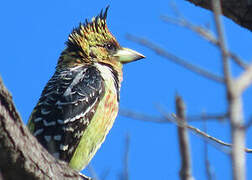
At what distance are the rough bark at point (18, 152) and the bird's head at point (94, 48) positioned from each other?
2.89 metres

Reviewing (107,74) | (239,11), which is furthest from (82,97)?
(239,11)

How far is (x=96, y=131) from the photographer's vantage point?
5684 millimetres

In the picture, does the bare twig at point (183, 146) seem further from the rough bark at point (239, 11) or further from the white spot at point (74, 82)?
the white spot at point (74, 82)

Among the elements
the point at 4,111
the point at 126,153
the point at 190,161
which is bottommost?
the point at 190,161

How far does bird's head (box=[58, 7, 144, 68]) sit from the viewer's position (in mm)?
6641

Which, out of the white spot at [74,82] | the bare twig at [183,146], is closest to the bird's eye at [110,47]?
→ the white spot at [74,82]

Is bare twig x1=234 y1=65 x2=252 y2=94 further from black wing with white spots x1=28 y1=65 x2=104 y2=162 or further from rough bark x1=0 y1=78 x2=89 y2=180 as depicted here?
black wing with white spots x1=28 y1=65 x2=104 y2=162

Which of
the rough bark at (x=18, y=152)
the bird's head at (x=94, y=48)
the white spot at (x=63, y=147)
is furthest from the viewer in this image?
the bird's head at (x=94, y=48)

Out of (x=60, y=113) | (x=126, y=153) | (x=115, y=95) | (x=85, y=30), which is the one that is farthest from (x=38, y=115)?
(x=126, y=153)

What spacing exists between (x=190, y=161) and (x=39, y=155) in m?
2.04

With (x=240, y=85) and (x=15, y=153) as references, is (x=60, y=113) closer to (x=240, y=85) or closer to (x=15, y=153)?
(x=15, y=153)

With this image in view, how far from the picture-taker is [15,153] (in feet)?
11.4

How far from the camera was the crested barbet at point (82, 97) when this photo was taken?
5355 millimetres

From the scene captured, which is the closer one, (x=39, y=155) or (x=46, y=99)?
(x=39, y=155)
